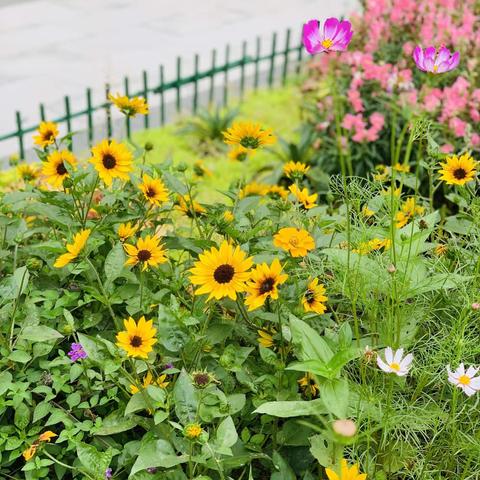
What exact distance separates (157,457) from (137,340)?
0.26m

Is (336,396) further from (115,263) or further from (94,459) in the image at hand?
(115,263)

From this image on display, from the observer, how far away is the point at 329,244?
2.02 m

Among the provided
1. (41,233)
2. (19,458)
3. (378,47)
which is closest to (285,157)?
(378,47)

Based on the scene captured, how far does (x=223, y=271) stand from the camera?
1.63 m

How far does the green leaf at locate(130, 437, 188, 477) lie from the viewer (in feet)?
5.17

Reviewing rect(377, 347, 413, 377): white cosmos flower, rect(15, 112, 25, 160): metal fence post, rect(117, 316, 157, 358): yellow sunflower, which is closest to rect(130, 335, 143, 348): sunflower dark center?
rect(117, 316, 157, 358): yellow sunflower

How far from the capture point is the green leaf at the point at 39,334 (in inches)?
70.0

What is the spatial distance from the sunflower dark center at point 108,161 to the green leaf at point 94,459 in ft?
2.40

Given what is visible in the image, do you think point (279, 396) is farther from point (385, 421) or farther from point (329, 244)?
point (329, 244)

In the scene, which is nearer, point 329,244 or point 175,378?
point 175,378

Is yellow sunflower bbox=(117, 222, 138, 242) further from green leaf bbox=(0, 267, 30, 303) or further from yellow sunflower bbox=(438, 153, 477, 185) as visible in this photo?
yellow sunflower bbox=(438, 153, 477, 185)

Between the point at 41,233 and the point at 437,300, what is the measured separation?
1.26m

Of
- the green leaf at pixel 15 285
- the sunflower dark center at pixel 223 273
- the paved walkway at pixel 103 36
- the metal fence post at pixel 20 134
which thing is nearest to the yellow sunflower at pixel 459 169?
the sunflower dark center at pixel 223 273

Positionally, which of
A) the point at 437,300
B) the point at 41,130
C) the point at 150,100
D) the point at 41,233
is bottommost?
the point at 150,100
